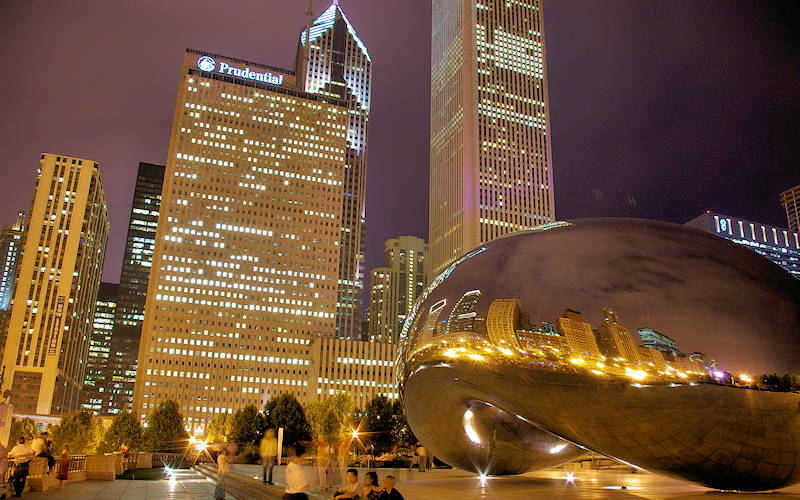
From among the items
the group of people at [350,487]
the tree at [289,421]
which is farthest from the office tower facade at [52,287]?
the group of people at [350,487]

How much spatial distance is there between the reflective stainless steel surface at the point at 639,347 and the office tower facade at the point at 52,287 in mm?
157394

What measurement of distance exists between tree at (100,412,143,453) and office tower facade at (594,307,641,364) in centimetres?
7841

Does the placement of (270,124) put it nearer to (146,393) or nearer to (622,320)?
(146,393)

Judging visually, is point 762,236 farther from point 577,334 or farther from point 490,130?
point 577,334

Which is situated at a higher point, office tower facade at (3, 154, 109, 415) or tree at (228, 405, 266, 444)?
office tower facade at (3, 154, 109, 415)

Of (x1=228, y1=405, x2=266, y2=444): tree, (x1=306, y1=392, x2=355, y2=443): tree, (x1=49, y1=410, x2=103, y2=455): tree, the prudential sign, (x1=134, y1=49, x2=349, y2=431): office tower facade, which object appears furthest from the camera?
the prudential sign

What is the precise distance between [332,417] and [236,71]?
119763 millimetres

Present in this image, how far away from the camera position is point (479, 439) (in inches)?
433

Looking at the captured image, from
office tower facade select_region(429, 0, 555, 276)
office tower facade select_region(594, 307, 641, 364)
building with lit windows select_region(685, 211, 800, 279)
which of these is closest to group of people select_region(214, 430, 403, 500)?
office tower facade select_region(594, 307, 641, 364)

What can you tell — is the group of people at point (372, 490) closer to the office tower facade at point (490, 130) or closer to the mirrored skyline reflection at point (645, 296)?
the mirrored skyline reflection at point (645, 296)

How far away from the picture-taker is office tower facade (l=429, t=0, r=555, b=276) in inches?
4993

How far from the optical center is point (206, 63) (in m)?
160

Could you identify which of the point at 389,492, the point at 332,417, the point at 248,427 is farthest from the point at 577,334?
the point at 248,427

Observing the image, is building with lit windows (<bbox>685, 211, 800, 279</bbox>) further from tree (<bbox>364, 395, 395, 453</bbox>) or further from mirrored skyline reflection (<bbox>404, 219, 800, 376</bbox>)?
mirrored skyline reflection (<bbox>404, 219, 800, 376</bbox>)
